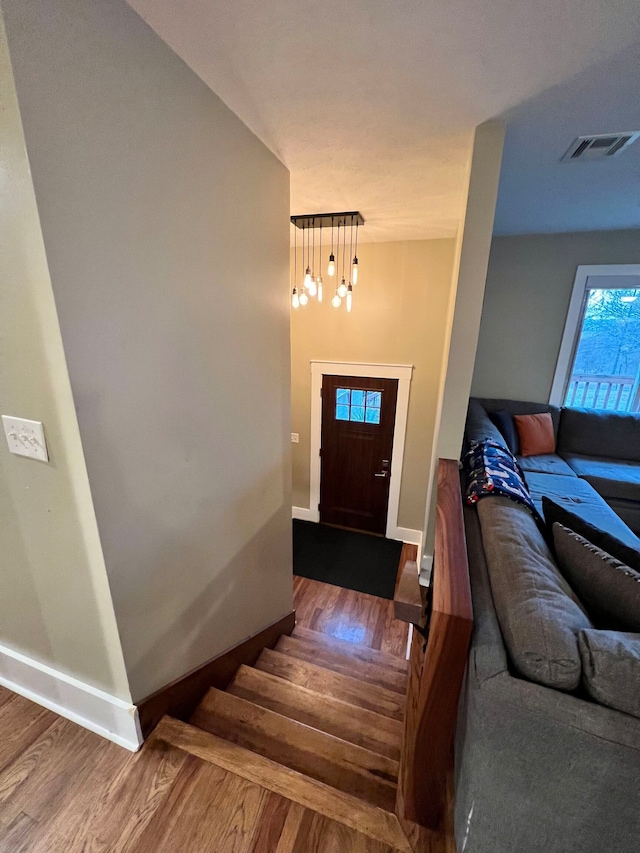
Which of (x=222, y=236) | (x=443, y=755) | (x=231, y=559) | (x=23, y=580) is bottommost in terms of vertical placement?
(x=443, y=755)

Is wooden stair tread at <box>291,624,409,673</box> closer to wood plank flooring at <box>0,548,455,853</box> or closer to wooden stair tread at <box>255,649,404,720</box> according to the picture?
wooden stair tread at <box>255,649,404,720</box>

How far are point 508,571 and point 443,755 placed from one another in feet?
1.85

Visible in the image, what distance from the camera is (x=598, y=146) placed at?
1.60 m

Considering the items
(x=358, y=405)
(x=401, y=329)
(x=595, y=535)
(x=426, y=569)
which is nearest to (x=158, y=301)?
(x=595, y=535)

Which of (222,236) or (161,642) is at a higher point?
(222,236)

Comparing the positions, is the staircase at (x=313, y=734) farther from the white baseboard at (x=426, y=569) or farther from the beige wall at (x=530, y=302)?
the beige wall at (x=530, y=302)

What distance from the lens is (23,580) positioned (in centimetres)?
123

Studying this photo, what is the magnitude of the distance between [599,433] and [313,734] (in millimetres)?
3405

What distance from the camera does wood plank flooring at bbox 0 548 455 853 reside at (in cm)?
102

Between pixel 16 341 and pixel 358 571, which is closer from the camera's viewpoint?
pixel 16 341

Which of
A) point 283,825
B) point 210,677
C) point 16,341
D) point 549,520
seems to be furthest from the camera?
point 210,677

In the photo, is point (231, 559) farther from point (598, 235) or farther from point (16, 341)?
point (598, 235)

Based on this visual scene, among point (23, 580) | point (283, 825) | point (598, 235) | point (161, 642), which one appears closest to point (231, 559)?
point (161, 642)

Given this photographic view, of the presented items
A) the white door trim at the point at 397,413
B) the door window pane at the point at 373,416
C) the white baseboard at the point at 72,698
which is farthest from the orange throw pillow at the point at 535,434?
the white baseboard at the point at 72,698
